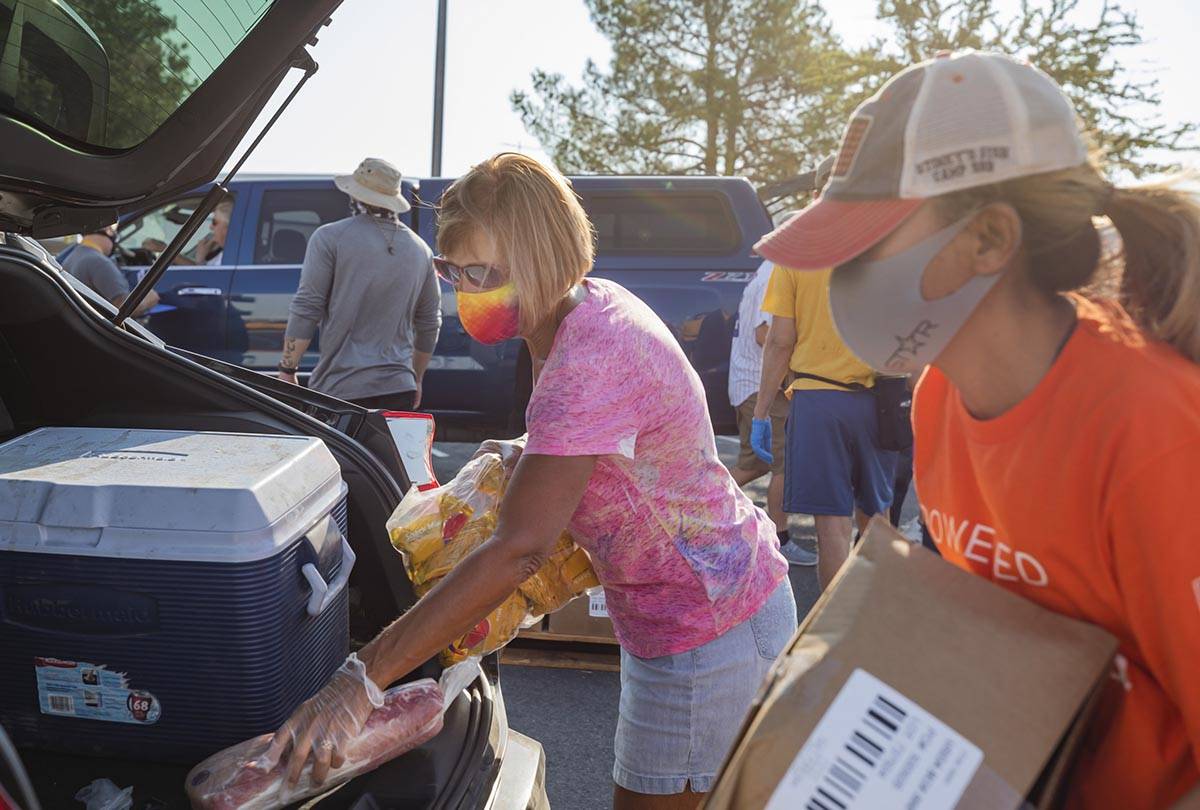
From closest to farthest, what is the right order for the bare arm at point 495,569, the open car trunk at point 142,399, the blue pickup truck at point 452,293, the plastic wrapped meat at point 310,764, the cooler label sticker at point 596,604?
the plastic wrapped meat at point 310,764
the bare arm at point 495,569
the open car trunk at point 142,399
the cooler label sticker at point 596,604
the blue pickup truck at point 452,293

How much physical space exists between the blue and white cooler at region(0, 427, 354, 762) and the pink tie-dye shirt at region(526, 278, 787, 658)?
0.47 metres

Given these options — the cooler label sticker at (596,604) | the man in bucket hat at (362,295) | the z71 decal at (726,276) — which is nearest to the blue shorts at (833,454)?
the cooler label sticker at (596,604)

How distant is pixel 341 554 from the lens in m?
1.91

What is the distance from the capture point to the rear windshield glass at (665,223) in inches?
294

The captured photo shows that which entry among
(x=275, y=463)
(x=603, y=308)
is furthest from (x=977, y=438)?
(x=275, y=463)

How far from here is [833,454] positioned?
4.05 metres

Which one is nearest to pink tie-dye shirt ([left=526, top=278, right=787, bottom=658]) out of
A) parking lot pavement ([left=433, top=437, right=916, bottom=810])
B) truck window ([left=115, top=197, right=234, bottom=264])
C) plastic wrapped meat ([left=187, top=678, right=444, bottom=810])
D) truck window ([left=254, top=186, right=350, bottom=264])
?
plastic wrapped meat ([left=187, top=678, right=444, bottom=810])

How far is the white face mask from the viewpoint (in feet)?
3.57

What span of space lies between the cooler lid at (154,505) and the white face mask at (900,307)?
0.94 m

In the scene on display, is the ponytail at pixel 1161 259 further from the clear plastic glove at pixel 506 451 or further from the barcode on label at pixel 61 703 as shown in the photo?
the barcode on label at pixel 61 703

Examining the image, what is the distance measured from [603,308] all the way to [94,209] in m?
1.18

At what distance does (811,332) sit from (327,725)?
3037mm

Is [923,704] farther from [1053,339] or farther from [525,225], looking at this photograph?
[525,225]

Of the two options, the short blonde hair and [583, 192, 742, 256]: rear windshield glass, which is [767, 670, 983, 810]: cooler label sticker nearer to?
the short blonde hair
